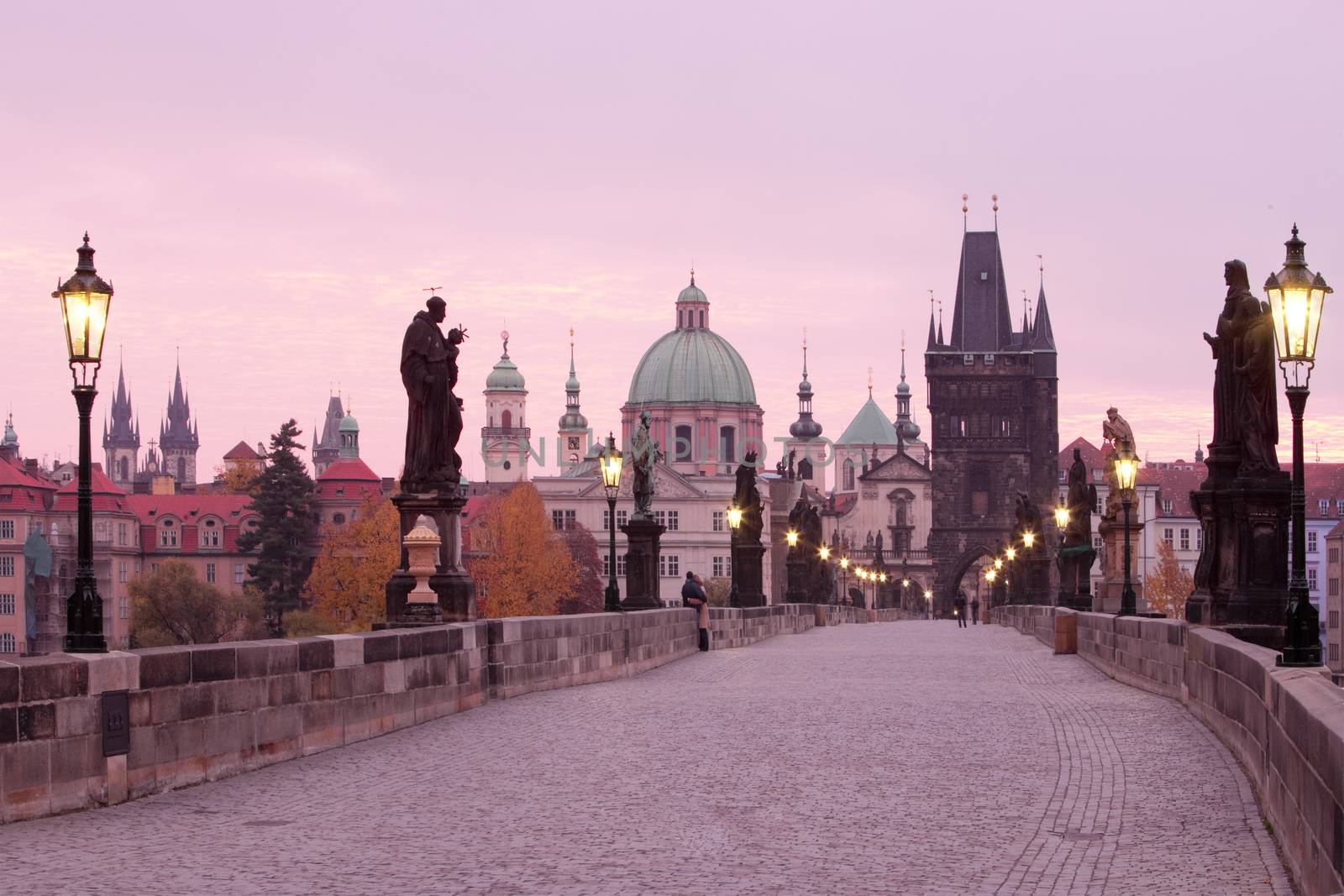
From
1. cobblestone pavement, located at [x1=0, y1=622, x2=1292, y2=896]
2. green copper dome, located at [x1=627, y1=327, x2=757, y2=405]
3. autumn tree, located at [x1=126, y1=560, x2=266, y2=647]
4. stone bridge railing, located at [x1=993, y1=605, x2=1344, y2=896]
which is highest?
green copper dome, located at [x1=627, y1=327, x2=757, y2=405]

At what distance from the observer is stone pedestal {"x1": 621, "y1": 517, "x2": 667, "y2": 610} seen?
114ft

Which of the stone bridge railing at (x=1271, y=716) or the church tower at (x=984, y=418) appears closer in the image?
the stone bridge railing at (x=1271, y=716)

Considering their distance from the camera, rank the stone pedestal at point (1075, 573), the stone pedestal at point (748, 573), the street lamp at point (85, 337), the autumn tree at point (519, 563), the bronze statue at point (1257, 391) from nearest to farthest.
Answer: the street lamp at point (85, 337) < the bronze statue at point (1257, 391) < the stone pedestal at point (1075, 573) < the stone pedestal at point (748, 573) < the autumn tree at point (519, 563)

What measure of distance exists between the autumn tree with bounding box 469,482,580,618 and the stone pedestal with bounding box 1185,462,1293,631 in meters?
78.0

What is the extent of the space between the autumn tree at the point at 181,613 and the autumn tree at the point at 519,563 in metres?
12.1

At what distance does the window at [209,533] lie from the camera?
14288 cm

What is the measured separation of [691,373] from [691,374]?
0.23 feet

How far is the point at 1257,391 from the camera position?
64.0ft

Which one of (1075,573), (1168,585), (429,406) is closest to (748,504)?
(1075,573)

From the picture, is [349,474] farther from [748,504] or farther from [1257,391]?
[1257,391]

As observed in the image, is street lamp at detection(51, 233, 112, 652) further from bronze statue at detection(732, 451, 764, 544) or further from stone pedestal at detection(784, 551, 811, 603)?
stone pedestal at detection(784, 551, 811, 603)

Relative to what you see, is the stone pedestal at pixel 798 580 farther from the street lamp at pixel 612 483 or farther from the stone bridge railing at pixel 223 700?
the stone bridge railing at pixel 223 700

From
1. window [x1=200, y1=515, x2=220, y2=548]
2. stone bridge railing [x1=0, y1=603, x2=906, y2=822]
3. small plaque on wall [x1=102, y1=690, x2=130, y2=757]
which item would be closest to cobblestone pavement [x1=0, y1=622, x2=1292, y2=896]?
stone bridge railing [x1=0, y1=603, x2=906, y2=822]

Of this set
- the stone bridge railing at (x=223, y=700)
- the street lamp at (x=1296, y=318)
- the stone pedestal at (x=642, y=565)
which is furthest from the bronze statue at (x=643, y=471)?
the street lamp at (x=1296, y=318)
